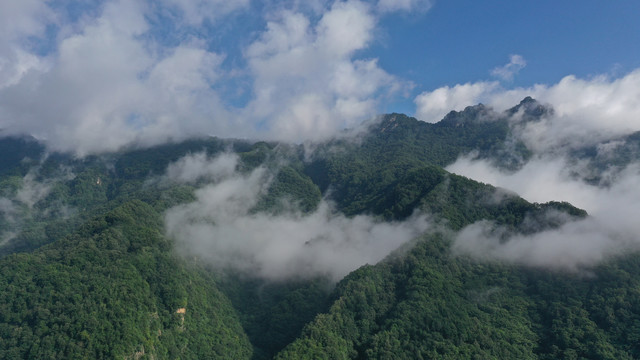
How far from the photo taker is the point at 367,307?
106125 millimetres

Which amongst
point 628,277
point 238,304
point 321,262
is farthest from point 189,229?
point 628,277

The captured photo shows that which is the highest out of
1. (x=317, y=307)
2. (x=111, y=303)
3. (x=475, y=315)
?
(x=111, y=303)

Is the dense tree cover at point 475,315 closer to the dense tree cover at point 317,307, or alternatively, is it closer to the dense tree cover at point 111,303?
the dense tree cover at point 317,307

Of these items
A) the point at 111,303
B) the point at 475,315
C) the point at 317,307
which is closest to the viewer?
the point at 111,303

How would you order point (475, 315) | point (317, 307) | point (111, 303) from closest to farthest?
point (111, 303) → point (475, 315) → point (317, 307)

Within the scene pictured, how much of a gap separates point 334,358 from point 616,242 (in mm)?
90227

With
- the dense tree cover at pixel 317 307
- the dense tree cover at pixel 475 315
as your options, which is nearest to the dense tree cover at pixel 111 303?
the dense tree cover at pixel 317 307

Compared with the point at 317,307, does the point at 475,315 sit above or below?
Answer: below

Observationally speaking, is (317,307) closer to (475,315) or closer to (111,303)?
(475,315)

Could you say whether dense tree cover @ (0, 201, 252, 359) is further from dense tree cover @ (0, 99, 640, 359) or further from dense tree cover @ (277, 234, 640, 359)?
dense tree cover @ (277, 234, 640, 359)

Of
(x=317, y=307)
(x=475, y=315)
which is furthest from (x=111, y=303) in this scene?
(x=475, y=315)

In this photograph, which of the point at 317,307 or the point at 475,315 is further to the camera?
the point at 317,307

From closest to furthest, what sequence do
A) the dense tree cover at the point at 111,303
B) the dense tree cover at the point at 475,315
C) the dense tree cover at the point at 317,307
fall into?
1. the dense tree cover at the point at 111,303
2. the dense tree cover at the point at 317,307
3. the dense tree cover at the point at 475,315

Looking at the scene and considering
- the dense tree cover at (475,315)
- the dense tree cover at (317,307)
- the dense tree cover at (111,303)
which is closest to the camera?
the dense tree cover at (111,303)
